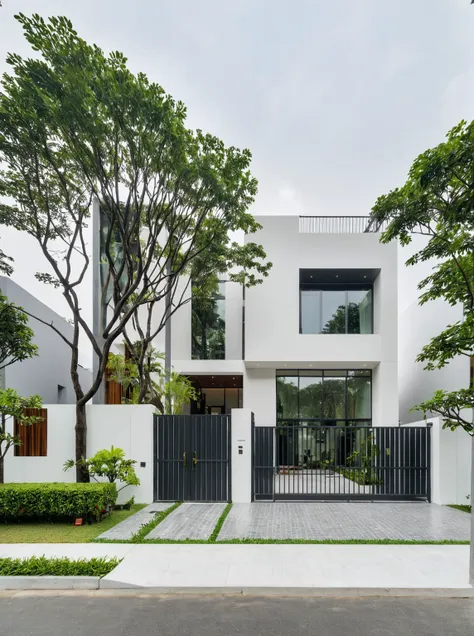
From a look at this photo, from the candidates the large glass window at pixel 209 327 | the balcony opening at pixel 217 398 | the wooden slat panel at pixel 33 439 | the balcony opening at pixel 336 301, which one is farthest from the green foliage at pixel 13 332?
the balcony opening at pixel 217 398

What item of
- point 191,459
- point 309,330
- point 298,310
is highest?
point 298,310

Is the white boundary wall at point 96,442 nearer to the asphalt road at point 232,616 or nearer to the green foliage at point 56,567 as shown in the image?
the green foliage at point 56,567

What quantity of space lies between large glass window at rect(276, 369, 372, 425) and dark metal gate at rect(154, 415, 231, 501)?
29.2 ft

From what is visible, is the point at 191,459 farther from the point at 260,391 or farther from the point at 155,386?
the point at 260,391

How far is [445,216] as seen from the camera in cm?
945

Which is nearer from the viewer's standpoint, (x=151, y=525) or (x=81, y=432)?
(x=151, y=525)

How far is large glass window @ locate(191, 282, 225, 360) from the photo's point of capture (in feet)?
70.3

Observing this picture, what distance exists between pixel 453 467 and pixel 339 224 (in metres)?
11.8

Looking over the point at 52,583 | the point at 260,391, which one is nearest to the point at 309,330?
the point at 260,391

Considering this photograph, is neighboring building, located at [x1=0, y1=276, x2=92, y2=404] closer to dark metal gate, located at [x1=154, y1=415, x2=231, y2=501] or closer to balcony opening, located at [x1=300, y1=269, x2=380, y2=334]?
dark metal gate, located at [x1=154, y1=415, x2=231, y2=501]

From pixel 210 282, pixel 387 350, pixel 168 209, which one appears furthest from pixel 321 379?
pixel 168 209

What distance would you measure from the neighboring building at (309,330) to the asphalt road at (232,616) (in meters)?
14.5

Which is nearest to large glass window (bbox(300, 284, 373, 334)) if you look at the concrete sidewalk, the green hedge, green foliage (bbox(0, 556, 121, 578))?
the green hedge

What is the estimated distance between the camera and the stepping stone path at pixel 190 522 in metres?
8.99
